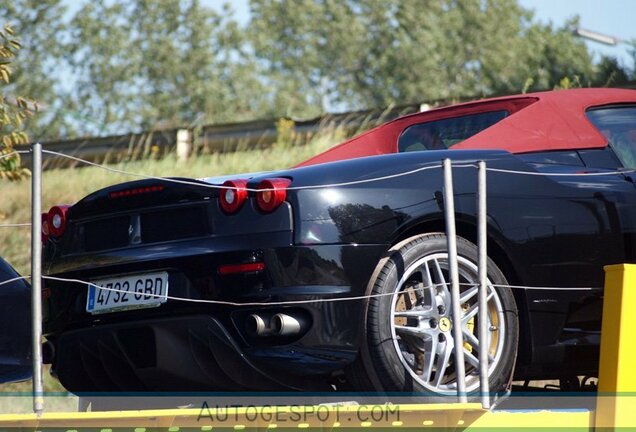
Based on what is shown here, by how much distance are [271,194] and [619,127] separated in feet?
7.12

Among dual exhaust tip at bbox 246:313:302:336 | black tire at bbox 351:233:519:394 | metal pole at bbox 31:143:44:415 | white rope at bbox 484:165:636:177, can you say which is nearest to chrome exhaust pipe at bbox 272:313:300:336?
dual exhaust tip at bbox 246:313:302:336

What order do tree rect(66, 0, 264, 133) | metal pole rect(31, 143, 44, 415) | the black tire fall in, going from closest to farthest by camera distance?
metal pole rect(31, 143, 44, 415) → the black tire → tree rect(66, 0, 264, 133)

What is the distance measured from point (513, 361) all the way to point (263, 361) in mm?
1121

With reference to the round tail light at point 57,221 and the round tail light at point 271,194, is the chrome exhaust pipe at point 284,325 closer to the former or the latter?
the round tail light at point 271,194

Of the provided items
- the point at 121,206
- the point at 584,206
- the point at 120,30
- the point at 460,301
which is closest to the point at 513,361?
the point at 460,301

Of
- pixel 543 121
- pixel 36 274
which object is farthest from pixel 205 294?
pixel 543 121

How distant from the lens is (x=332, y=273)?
4875mm

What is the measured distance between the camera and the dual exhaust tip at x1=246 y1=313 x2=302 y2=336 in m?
4.79

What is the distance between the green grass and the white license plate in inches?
321

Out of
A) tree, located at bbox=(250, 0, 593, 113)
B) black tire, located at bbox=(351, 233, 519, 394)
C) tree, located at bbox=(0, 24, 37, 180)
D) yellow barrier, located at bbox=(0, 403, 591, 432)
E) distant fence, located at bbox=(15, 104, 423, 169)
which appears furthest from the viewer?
tree, located at bbox=(250, 0, 593, 113)

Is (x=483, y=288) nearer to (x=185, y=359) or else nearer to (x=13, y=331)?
(x=185, y=359)

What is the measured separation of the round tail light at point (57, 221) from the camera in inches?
223

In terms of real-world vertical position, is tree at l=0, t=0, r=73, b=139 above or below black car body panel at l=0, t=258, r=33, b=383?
above

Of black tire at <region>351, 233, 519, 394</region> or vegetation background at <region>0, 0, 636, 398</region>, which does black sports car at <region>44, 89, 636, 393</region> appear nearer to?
black tire at <region>351, 233, 519, 394</region>
